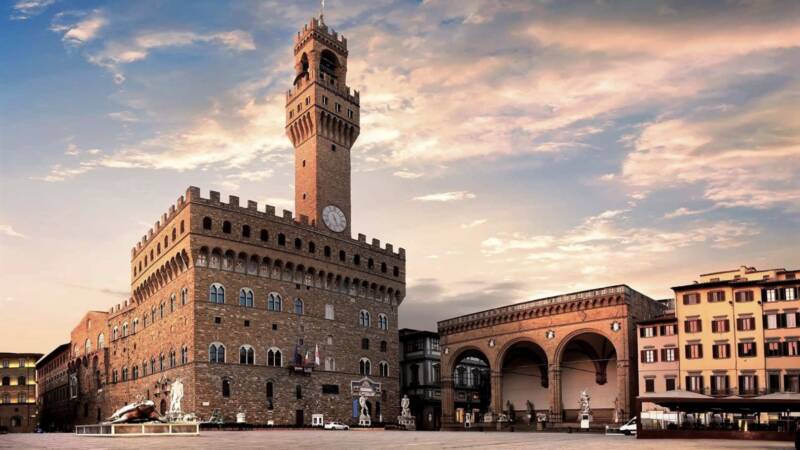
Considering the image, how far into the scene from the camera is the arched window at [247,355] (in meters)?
59.4

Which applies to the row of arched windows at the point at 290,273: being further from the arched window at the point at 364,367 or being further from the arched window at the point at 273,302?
the arched window at the point at 364,367

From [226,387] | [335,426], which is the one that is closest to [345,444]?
[226,387]

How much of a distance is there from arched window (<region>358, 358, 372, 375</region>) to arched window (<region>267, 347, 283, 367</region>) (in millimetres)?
9250

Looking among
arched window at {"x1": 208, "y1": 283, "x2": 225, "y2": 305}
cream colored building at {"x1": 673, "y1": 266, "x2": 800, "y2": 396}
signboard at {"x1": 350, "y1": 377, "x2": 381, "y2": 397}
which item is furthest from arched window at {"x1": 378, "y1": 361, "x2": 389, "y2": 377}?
cream colored building at {"x1": 673, "y1": 266, "x2": 800, "y2": 396}

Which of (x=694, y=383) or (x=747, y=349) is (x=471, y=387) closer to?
(x=694, y=383)

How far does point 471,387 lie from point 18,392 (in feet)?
208

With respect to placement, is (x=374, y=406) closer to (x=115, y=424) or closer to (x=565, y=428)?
(x=565, y=428)

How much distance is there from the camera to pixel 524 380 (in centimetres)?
7338

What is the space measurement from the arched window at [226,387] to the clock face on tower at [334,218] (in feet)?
58.6

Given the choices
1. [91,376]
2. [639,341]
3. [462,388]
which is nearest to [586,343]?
[639,341]

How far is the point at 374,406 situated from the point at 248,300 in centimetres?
1626

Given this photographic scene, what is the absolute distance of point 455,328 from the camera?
243 feet

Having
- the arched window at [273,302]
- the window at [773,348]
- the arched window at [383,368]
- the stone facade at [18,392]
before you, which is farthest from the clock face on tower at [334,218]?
the stone facade at [18,392]

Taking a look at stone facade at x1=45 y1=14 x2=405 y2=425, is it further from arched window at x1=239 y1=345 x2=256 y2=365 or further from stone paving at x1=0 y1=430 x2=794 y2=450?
stone paving at x1=0 y1=430 x2=794 y2=450
